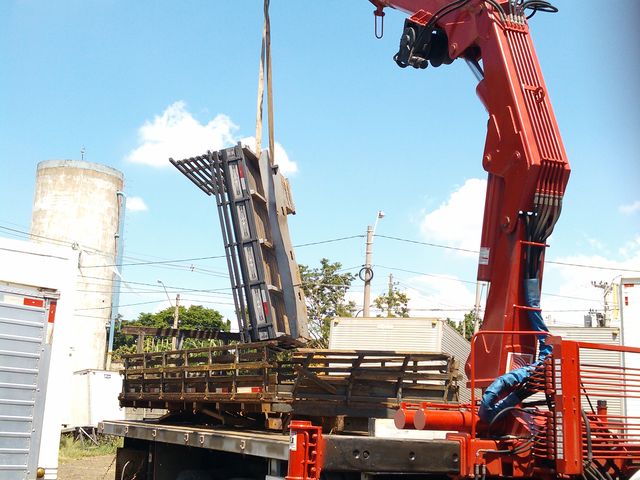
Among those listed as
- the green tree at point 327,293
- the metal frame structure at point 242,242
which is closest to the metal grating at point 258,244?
the metal frame structure at point 242,242

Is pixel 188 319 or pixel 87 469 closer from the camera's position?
pixel 87 469

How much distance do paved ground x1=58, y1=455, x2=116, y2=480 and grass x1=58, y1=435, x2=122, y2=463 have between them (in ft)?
1.91

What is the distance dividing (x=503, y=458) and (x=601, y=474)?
0.68 meters

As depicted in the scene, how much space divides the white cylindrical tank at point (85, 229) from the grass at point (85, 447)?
19.8 meters

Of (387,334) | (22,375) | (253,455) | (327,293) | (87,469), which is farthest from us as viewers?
(327,293)

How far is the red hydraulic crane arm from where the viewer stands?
6906 millimetres

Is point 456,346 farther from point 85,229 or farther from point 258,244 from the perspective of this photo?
point 85,229

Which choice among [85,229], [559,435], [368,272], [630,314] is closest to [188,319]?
[85,229]

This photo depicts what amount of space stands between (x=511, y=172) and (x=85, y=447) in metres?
20.2

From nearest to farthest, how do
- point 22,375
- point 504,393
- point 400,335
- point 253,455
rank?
point 504,393 < point 253,455 < point 22,375 < point 400,335

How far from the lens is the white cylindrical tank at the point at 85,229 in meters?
43.7

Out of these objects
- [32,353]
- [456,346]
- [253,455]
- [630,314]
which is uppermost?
[630,314]

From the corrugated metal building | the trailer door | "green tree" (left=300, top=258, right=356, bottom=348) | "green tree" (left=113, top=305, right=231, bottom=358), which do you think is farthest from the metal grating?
"green tree" (left=113, top=305, right=231, bottom=358)

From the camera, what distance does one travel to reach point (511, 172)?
712 centimetres
